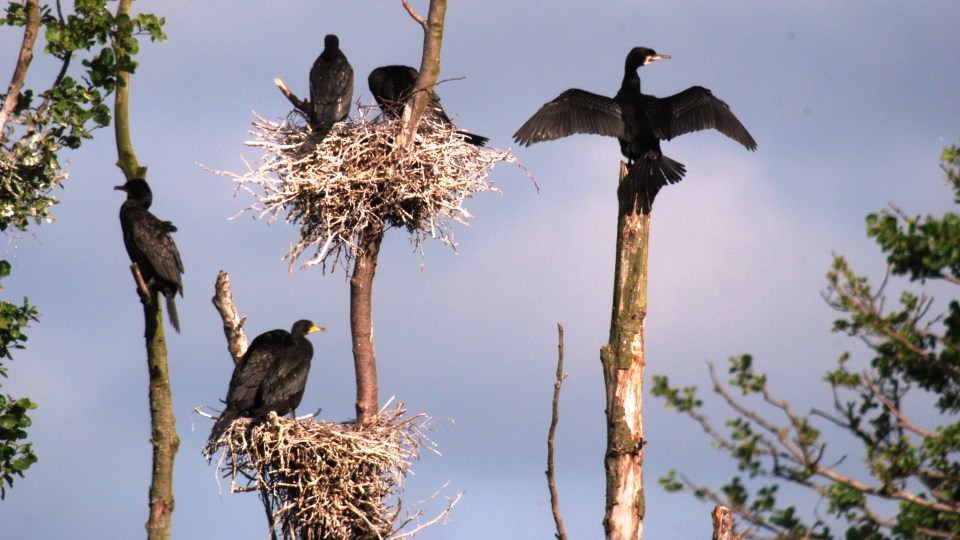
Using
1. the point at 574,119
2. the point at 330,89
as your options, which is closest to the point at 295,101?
the point at 330,89

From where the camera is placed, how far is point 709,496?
19.8ft

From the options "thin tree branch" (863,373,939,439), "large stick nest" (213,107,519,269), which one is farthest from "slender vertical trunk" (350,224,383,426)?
"thin tree branch" (863,373,939,439)

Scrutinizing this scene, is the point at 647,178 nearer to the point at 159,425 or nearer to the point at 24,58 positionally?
the point at 159,425

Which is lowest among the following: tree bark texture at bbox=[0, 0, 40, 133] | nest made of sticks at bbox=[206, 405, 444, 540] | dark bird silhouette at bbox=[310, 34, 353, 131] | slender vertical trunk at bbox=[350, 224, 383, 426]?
nest made of sticks at bbox=[206, 405, 444, 540]

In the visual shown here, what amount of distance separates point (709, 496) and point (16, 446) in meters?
6.40

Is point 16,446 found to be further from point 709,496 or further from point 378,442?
point 709,496

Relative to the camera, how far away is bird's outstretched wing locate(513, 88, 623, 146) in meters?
11.7

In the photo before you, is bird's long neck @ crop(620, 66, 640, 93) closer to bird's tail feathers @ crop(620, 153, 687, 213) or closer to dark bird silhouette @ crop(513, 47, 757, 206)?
dark bird silhouette @ crop(513, 47, 757, 206)

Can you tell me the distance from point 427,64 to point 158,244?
271cm

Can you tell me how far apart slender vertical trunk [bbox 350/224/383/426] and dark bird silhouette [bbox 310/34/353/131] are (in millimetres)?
1202

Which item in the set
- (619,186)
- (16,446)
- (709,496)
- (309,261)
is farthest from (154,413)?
(709,496)

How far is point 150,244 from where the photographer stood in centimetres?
1117

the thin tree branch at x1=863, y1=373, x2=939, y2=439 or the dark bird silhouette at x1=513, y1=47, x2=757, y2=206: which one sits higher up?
the dark bird silhouette at x1=513, y1=47, x2=757, y2=206

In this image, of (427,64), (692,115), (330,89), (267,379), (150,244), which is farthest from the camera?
(330,89)
